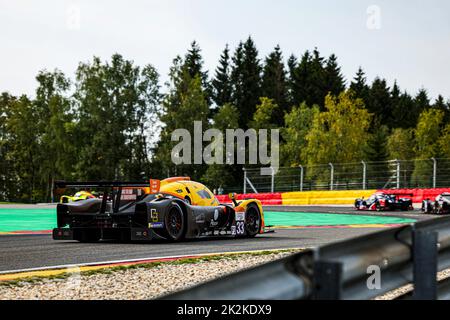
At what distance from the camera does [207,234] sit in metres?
12.9

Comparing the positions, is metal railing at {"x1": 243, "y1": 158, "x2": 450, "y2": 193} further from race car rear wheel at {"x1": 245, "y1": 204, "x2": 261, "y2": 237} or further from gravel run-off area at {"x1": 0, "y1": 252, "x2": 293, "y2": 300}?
gravel run-off area at {"x1": 0, "y1": 252, "x2": 293, "y2": 300}

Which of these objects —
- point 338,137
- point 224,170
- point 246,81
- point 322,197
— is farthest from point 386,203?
point 246,81

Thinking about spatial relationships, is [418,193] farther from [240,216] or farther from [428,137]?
[428,137]

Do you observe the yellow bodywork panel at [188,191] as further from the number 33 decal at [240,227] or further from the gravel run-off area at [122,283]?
the gravel run-off area at [122,283]

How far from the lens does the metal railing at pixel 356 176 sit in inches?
1230

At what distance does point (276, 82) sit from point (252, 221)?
74.9m

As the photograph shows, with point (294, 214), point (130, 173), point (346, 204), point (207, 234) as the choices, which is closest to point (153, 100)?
point (130, 173)

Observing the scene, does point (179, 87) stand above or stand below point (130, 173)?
above

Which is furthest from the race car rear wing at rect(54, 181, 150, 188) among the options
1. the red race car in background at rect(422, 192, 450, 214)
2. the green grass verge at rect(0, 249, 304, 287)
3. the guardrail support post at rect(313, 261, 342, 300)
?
the red race car in background at rect(422, 192, 450, 214)

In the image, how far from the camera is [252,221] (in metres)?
13.9

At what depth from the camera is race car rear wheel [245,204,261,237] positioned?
45.2ft
